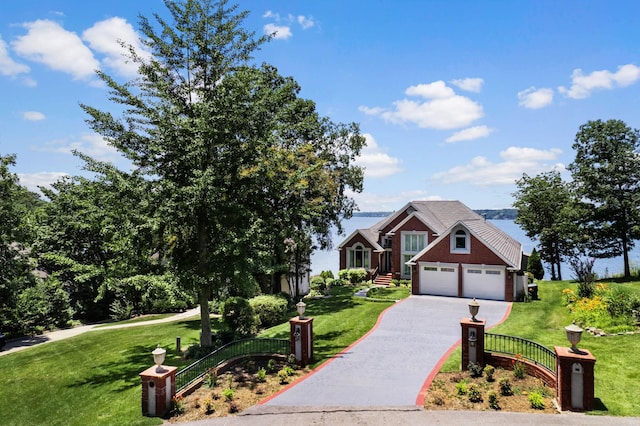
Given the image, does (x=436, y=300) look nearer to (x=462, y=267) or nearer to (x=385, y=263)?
(x=462, y=267)

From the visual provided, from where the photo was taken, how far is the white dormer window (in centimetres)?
2984

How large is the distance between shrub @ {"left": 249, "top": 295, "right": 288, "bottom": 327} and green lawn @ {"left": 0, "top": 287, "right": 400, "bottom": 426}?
1139mm

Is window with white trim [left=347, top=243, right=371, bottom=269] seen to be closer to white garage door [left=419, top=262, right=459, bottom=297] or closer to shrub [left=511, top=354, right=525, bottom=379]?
white garage door [left=419, top=262, right=459, bottom=297]

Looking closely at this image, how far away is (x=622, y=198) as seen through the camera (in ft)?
115

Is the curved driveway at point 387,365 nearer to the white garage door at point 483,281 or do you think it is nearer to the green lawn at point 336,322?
the green lawn at point 336,322

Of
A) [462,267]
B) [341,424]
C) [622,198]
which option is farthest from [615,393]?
[622,198]

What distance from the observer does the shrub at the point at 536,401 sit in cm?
1082

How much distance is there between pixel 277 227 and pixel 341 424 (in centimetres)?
1042

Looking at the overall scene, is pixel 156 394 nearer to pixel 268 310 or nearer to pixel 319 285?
pixel 268 310

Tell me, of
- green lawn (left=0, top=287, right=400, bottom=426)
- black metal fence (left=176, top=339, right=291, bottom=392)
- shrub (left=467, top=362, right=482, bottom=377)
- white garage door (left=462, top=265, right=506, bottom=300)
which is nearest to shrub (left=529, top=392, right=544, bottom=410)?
shrub (left=467, top=362, right=482, bottom=377)

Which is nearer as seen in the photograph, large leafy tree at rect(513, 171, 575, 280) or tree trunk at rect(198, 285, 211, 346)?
tree trunk at rect(198, 285, 211, 346)

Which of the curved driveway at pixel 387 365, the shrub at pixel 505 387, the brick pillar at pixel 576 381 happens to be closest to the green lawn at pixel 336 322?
the curved driveway at pixel 387 365

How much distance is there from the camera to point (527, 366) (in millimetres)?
13109

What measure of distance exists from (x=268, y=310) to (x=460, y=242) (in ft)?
52.1
